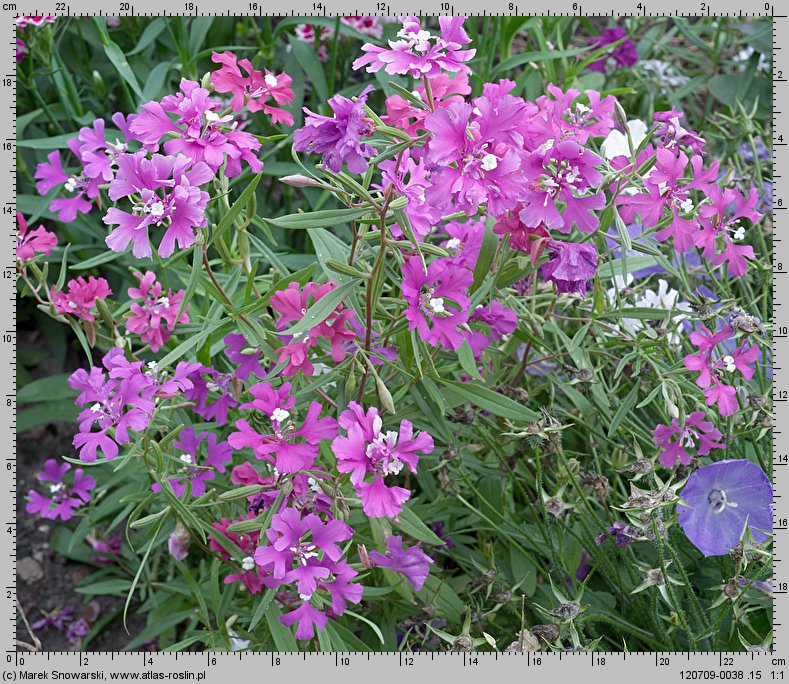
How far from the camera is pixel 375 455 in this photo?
1.07 meters

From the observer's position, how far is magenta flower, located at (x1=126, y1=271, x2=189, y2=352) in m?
1.37

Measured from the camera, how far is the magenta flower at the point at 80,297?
1.36m

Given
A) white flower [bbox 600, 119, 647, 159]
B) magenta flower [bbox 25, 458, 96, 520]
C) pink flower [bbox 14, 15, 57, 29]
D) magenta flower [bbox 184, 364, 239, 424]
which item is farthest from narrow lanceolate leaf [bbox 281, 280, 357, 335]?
pink flower [bbox 14, 15, 57, 29]

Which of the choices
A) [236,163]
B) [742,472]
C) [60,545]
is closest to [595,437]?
[742,472]

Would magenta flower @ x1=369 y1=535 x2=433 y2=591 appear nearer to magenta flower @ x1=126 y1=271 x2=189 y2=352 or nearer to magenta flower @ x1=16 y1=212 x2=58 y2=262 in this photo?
magenta flower @ x1=126 y1=271 x2=189 y2=352

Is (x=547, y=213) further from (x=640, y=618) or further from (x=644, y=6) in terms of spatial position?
(x=644, y=6)

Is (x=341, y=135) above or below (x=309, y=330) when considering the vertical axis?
above

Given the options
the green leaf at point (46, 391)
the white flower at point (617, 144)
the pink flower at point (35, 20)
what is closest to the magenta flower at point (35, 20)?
the pink flower at point (35, 20)

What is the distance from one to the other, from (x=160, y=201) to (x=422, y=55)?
385 mm

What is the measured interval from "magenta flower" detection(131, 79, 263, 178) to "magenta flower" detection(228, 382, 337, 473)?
0.32 m

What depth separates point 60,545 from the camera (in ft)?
6.81

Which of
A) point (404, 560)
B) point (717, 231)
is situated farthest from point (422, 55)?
point (404, 560)

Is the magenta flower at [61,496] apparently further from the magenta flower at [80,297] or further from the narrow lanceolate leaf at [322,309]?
the narrow lanceolate leaf at [322,309]

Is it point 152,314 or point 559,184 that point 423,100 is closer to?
point 559,184
